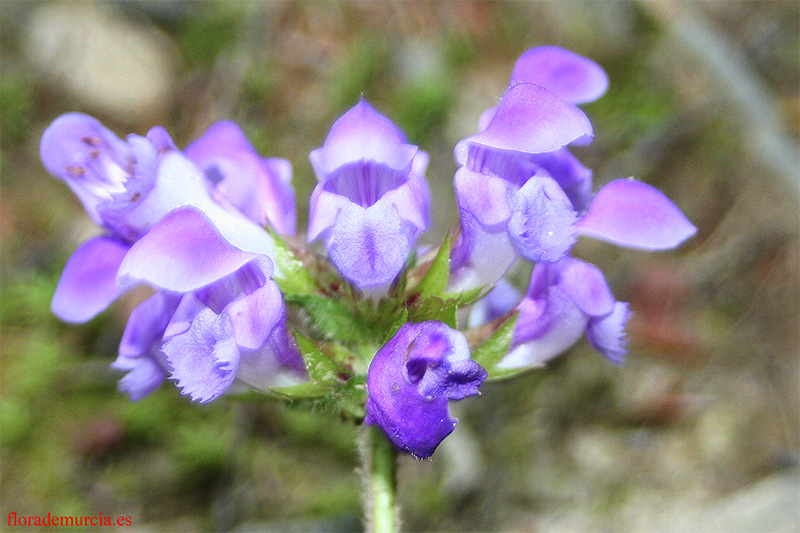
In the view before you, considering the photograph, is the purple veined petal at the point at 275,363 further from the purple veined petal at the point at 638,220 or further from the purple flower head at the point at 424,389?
the purple veined petal at the point at 638,220

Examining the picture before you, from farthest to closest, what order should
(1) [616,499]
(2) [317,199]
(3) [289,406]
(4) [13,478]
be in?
(1) [616,499] < (4) [13,478] < (3) [289,406] < (2) [317,199]

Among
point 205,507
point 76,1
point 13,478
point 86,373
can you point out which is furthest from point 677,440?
point 76,1

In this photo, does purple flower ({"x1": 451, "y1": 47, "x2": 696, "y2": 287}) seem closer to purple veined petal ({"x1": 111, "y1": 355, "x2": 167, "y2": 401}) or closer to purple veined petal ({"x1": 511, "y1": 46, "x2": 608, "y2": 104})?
purple veined petal ({"x1": 511, "y1": 46, "x2": 608, "y2": 104})

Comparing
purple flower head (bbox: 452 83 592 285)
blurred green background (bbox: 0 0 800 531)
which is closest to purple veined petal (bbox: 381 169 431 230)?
purple flower head (bbox: 452 83 592 285)

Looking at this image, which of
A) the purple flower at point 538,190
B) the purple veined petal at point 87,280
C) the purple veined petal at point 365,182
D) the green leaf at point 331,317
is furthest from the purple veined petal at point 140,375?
the purple flower at point 538,190

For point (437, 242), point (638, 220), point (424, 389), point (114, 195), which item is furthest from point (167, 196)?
point (437, 242)

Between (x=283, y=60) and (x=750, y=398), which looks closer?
(x=750, y=398)

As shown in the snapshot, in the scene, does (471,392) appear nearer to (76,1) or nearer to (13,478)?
(13,478)
